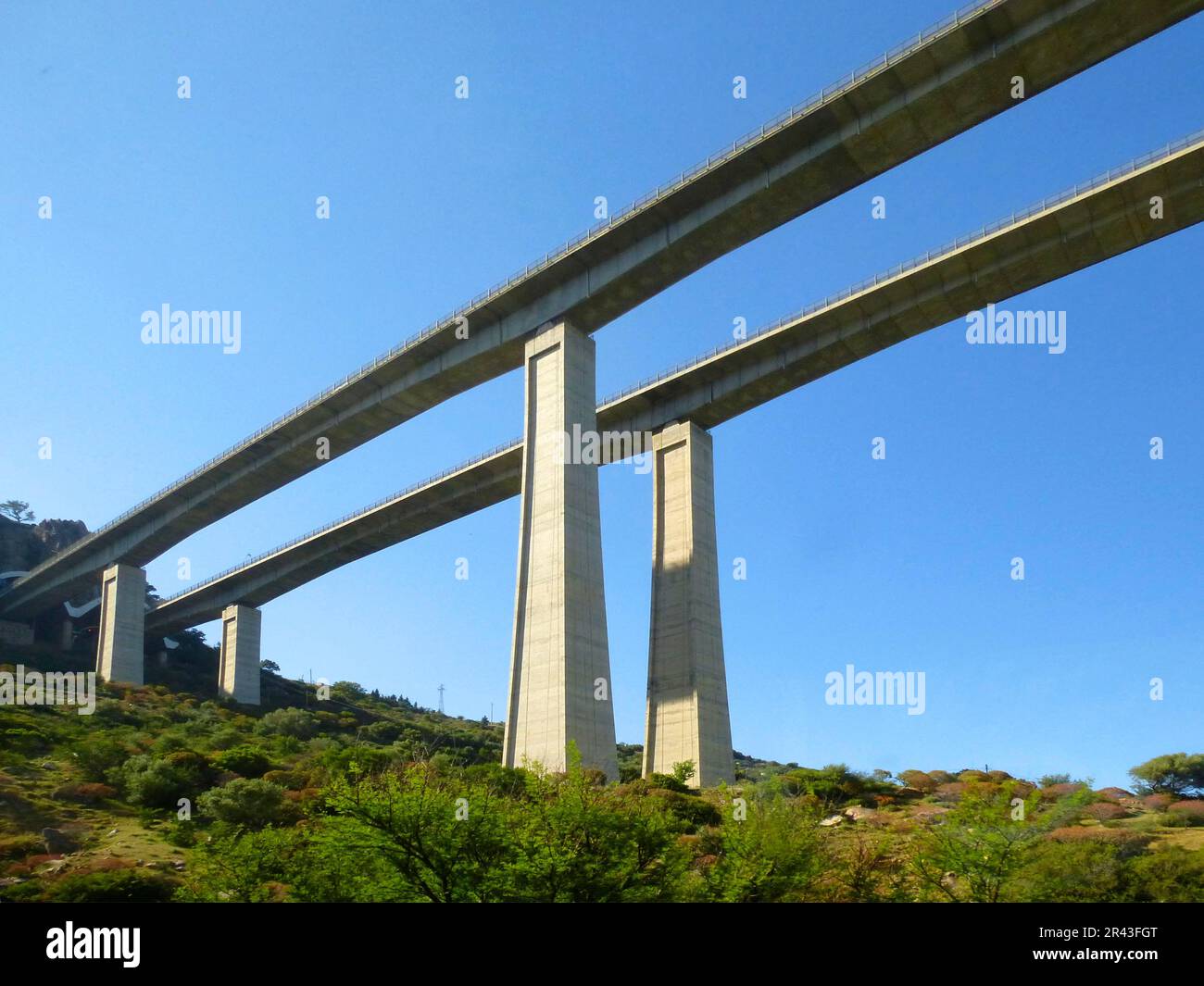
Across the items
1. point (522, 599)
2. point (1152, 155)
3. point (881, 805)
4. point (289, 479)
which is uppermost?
point (1152, 155)

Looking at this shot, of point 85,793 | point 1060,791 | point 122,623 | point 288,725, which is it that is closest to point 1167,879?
point 1060,791

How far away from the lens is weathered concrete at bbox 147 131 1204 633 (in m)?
34.0

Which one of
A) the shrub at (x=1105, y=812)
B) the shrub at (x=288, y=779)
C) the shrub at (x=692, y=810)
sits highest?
the shrub at (x=288, y=779)

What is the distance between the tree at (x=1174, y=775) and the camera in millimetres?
48719

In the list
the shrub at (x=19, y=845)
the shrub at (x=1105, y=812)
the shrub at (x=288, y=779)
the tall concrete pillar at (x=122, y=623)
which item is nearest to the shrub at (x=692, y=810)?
the shrub at (x=1105, y=812)

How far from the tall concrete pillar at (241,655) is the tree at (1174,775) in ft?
215

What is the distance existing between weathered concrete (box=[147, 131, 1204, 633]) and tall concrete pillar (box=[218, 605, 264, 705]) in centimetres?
2973

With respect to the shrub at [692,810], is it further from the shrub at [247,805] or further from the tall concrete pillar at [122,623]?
the tall concrete pillar at [122,623]

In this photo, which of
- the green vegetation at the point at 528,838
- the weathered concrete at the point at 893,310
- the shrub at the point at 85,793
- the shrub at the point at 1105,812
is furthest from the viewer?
the shrub at the point at 85,793

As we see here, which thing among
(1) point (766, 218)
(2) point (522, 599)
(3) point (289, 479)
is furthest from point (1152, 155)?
(3) point (289, 479)

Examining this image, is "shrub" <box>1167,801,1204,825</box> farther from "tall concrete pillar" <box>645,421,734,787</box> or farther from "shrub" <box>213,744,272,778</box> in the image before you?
"shrub" <box>213,744,272,778</box>
